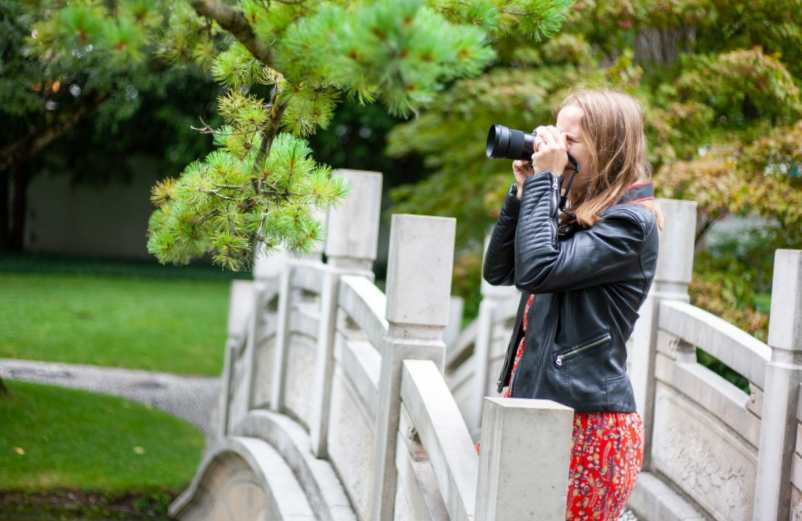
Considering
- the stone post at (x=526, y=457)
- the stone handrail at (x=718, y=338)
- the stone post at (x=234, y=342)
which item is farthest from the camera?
the stone post at (x=234, y=342)

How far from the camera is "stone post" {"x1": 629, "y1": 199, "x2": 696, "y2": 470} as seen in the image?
14.5ft

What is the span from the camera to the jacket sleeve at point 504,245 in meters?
2.80

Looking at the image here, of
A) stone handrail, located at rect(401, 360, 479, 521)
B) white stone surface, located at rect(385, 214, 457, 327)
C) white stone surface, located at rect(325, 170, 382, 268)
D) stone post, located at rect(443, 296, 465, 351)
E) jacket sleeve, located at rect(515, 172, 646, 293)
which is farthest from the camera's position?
stone post, located at rect(443, 296, 465, 351)

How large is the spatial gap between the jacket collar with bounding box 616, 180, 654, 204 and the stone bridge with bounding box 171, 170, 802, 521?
58 centimetres

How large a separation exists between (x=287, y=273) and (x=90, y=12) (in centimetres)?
390

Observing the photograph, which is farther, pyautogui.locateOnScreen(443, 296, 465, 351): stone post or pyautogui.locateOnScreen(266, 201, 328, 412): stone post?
pyautogui.locateOnScreen(443, 296, 465, 351): stone post

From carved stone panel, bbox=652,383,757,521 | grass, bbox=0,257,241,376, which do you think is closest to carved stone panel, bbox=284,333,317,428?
carved stone panel, bbox=652,383,757,521

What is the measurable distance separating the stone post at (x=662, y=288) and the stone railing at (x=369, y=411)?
86cm

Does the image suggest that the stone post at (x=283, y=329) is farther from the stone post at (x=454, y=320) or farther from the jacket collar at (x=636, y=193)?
the stone post at (x=454, y=320)

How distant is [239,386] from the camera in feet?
24.9

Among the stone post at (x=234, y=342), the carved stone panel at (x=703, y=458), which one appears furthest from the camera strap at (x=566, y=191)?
the stone post at (x=234, y=342)

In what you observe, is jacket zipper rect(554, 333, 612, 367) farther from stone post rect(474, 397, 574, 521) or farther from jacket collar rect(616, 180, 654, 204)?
jacket collar rect(616, 180, 654, 204)

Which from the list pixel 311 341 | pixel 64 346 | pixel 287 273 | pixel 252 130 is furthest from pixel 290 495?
pixel 64 346

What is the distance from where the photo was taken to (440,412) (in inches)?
120
